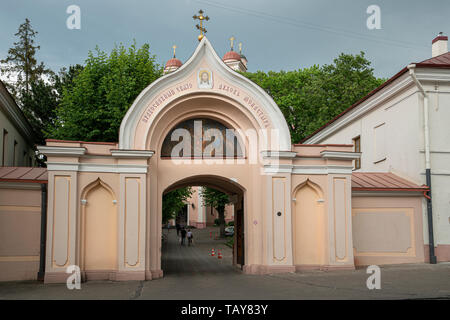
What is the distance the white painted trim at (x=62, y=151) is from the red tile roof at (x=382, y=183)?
958cm

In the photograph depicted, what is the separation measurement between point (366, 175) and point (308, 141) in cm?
1333

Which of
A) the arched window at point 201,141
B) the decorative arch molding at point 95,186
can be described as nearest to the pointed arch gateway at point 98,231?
the decorative arch molding at point 95,186

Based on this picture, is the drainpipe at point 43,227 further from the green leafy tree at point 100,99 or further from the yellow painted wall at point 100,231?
the green leafy tree at point 100,99

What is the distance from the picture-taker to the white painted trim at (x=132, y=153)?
15312 mm

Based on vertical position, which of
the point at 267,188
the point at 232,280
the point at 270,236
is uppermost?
the point at 267,188

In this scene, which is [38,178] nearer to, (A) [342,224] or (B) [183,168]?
(B) [183,168]

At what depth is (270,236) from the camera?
52.4ft

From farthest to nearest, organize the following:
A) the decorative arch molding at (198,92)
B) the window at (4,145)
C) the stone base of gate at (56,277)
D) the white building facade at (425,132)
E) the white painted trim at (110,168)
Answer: the window at (4,145) < the white building facade at (425,132) < the decorative arch molding at (198,92) < the white painted trim at (110,168) < the stone base of gate at (56,277)

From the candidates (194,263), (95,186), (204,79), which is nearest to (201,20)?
(204,79)

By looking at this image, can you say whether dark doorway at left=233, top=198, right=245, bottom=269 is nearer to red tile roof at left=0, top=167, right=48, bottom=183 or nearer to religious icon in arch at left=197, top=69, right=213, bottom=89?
religious icon in arch at left=197, top=69, right=213, bottom=89

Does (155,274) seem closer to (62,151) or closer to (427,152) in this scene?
(62,151)
